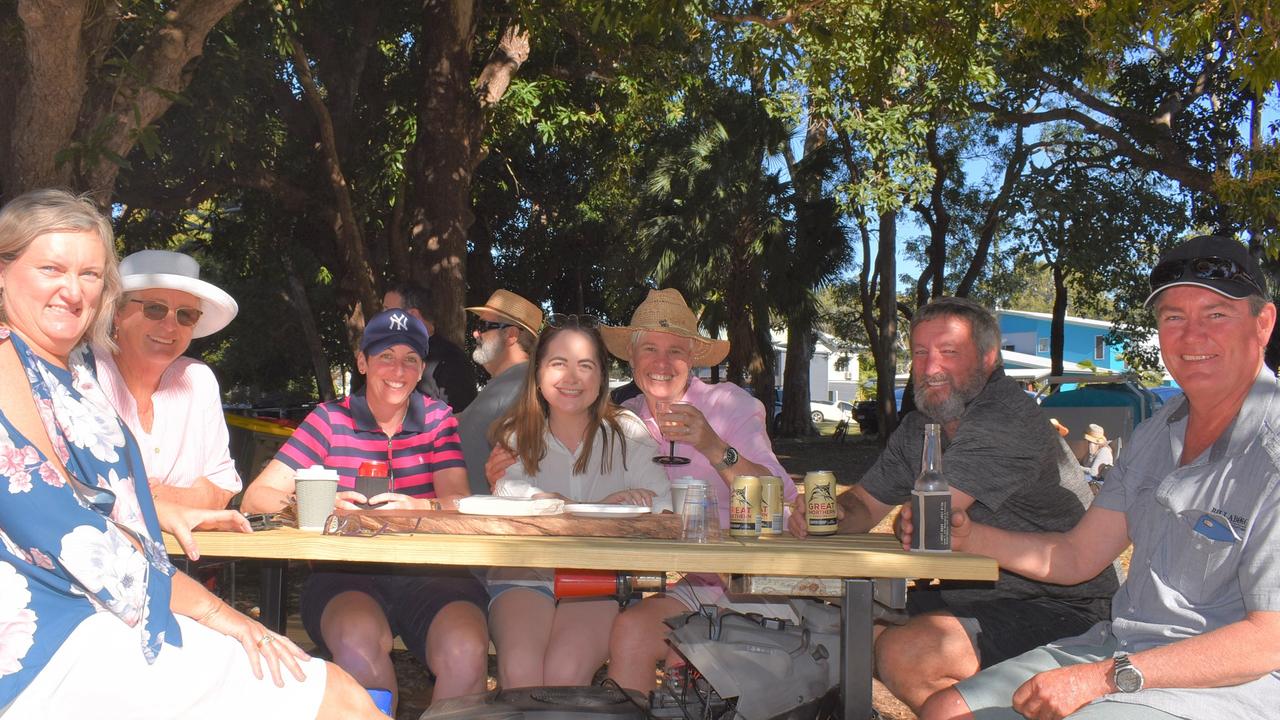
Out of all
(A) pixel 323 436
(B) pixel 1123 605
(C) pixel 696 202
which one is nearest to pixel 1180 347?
(B) pixel 1123 605

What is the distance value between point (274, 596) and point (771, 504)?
1667 mm

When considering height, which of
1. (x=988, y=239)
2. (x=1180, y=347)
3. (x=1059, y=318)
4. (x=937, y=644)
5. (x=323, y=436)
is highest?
(x=988, y=239)

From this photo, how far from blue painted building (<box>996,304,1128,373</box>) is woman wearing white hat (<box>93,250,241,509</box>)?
59351 millimetres

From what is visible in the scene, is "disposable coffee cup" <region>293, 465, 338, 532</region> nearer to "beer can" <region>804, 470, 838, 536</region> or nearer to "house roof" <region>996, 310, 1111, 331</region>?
"beer can" <region>804, 470, 838, 536</region>

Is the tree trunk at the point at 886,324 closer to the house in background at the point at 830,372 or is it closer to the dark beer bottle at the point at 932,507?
the dark beer bottle at the point at 932,507

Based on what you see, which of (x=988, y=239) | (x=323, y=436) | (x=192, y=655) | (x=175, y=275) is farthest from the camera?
(x=988, y=239)

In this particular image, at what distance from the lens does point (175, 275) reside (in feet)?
11.7

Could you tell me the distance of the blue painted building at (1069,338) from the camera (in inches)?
2501

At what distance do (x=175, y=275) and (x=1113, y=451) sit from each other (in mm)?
8986

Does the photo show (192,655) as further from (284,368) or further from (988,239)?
(284,368)

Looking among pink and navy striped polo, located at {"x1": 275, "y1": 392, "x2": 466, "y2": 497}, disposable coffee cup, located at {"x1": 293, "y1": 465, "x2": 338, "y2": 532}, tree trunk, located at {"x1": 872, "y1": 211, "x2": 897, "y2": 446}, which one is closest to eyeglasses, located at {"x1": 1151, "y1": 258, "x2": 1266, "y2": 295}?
disposable coffee cup, located at {"x1": 293, "y1": 465, "x2": 338, "y2": 532}

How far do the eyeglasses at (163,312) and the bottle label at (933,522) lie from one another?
7.92 ft

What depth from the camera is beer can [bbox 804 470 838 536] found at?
3.29m

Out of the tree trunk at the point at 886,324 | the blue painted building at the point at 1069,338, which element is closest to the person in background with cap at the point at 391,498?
the tree trunk at the point at 886,324
